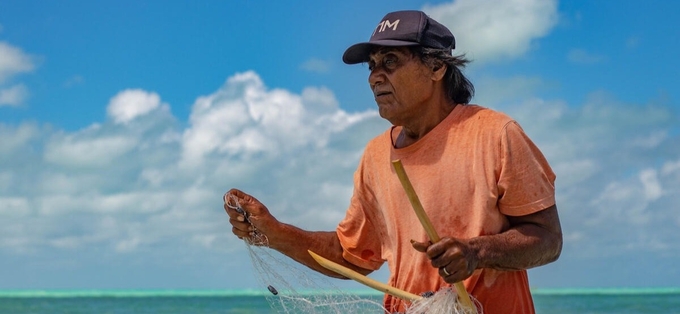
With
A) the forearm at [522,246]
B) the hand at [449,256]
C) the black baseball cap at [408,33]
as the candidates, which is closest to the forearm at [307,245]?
the black baseball cap at [408,33]

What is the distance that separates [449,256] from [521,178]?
1.46ft

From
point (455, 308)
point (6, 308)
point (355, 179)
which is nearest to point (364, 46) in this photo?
point (355, 179)

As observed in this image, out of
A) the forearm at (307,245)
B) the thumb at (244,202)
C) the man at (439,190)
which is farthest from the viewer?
the forearm at (307,245)

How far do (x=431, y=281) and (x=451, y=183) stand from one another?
1.11 feet

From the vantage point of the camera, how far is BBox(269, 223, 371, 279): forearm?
347 cm

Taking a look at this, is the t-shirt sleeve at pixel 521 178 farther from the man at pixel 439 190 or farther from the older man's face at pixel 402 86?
the older man's face at pixel 402 86

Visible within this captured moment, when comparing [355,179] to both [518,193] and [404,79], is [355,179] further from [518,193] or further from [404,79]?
[518,193]

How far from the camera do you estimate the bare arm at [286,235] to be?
337cm

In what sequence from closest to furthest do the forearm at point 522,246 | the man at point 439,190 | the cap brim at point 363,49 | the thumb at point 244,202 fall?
the forearm at point 522,246 < the man at point 439,190 < the cap brim at point 363,49 < the thumb at point 244,202

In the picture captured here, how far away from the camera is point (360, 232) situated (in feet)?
11.3

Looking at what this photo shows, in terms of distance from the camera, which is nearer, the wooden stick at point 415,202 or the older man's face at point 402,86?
the wooden stick at point 415,202

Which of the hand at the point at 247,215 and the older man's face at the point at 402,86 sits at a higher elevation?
the older man's face at the point at 402,86

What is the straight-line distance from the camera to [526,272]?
300 cm

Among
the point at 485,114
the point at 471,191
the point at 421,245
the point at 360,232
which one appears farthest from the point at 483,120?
the point at 360,232
